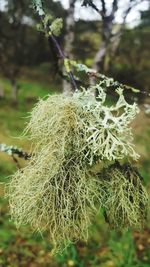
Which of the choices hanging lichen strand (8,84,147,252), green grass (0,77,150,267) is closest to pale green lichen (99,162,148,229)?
hanging lichen strand (8,84,147,252)

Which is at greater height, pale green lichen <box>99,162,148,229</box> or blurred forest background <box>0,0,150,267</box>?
blurred forest background <box>0,0,150,267</box>

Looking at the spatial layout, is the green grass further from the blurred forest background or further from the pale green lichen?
the pale green lichen

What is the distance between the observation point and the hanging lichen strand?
1987 mm

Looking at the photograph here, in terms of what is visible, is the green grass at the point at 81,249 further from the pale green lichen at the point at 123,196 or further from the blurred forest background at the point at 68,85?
the pale green lichen at the point at 123,196

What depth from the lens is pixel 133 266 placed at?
18.9ft

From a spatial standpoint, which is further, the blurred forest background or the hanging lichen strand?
the blurred forest background

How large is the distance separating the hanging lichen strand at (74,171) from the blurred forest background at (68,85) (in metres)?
0.40

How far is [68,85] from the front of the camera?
23.2 feet

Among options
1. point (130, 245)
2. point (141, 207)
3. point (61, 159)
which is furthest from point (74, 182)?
point (130, 245)

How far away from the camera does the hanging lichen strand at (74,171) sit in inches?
78.2

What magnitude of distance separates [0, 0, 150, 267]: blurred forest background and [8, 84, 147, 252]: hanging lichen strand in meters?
0.40

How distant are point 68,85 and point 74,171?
5.18 metres

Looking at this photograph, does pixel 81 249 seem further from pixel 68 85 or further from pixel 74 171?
pixel 74 171

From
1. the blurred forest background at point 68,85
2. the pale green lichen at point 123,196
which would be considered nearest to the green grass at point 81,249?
the blurred forest background at point 68,85
